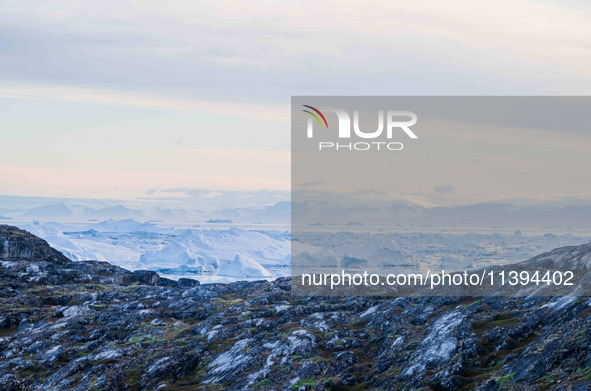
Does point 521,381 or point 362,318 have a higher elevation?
point 521,381

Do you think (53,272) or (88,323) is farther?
(53,272)

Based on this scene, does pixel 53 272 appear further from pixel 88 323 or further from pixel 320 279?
pixel 320 279

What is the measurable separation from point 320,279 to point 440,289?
115 feet

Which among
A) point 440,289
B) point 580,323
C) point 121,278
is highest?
point 580,323

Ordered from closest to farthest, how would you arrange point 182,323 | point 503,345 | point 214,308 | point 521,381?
point 521,381, point 503,345, point 182,323, point 214,308

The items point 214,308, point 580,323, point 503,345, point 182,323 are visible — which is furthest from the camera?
point 214,308

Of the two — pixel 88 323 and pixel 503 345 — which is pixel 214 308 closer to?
pixel 88 323

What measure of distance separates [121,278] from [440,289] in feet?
275

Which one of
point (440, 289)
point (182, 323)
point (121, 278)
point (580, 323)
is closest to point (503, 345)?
point (580, 323)

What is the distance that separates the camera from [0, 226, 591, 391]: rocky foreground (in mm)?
46841

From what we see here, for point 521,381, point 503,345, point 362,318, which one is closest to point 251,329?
point 362,318

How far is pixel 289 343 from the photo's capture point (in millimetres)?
65688

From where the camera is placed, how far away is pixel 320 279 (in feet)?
369

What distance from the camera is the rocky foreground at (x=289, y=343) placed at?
46.8m
